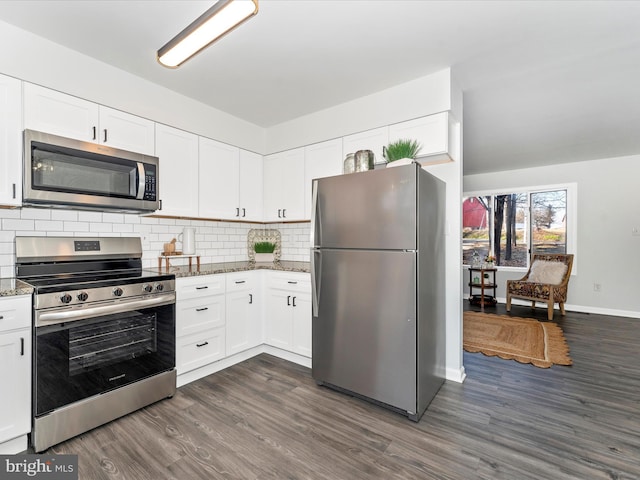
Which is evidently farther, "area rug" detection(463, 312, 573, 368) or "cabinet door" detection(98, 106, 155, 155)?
"area rug" detection(463, 312, 573, 368)

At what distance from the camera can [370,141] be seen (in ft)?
9.61

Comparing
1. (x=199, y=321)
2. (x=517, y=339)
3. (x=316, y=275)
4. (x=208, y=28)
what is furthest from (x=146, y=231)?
(x=517, y=339)

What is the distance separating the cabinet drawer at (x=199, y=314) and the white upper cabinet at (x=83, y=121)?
1.32m

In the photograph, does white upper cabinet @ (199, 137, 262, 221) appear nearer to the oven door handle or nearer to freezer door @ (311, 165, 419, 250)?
the oven door handle

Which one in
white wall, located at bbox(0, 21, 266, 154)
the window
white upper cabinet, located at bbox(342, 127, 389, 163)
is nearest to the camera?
white wall, located at bbox(0, 21, 266, 154)

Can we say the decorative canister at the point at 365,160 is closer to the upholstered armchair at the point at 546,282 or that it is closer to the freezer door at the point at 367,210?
the freezer door at the point at 367,210

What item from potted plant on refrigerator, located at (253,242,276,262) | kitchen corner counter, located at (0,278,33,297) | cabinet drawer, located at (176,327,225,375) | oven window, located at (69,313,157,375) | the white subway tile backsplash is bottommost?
cabinet drawer, located at (176,327,225,375)

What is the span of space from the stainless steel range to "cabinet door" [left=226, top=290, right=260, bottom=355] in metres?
0.61

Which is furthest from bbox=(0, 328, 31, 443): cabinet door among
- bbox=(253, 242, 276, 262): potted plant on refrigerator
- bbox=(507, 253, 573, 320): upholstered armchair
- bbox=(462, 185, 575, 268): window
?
bbox=(507, 253, 573, 320): upholstered armchair

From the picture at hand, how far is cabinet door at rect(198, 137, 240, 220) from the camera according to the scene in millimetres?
3115

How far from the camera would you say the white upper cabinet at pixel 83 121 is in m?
2.10

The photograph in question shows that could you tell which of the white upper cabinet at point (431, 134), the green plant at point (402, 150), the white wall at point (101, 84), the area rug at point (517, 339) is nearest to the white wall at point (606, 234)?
the area rug at point (517, 339)

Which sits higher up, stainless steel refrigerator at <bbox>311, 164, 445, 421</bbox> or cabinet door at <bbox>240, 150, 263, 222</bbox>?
cabinet door at <bbox>240, 150, 263, 222</bbox>

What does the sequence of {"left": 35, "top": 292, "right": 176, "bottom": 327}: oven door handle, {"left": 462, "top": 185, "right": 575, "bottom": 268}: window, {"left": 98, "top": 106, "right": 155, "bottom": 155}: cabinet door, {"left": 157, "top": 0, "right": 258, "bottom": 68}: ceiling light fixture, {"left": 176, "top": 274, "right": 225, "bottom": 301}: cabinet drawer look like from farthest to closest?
{"left": 462, "top": 185, "right": 575, "bottom": 268}: window → {"left": 176, "top": 274, "right": 225, "bottom": 301}: cabinet drawer → {"left": 98, "top": 106, "right": 155, "bottom": 155}: cabinet door → {"left": 35, "top": 292, "right": 176, "bottom": 327}: oven door handle → {"left": 157, "top": 0, "right": 258, "bottom": 68}: ceiling light fixture
